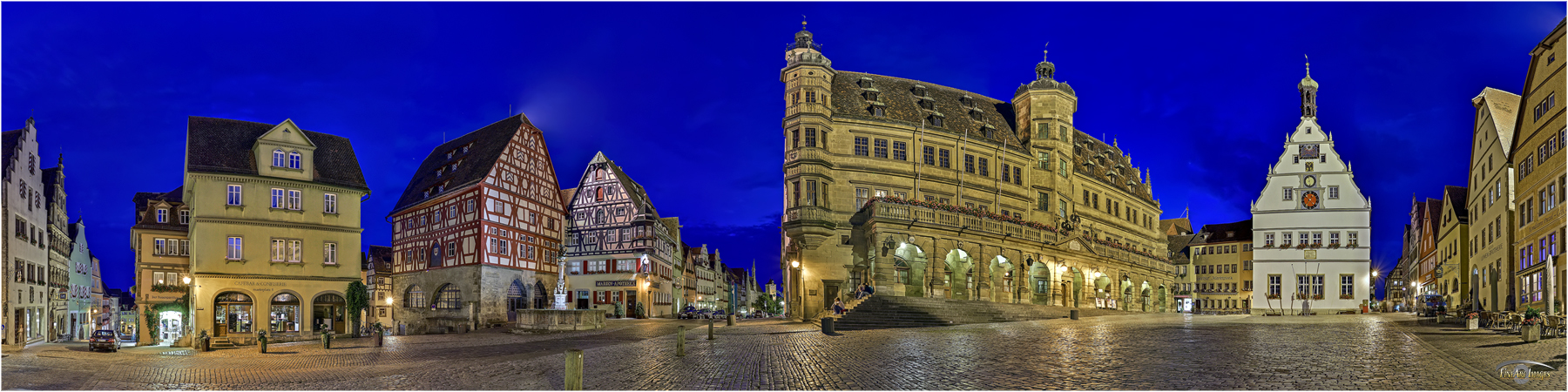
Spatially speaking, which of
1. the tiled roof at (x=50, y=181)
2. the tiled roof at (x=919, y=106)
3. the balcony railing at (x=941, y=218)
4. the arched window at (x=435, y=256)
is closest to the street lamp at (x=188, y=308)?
the tiled roof at (x=50, y=181)

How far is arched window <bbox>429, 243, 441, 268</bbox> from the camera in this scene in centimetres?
5700

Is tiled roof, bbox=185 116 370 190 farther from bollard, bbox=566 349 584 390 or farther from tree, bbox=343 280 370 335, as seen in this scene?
bollard, bbox=566 349 584 390

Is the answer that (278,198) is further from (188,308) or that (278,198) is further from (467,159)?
(467,159)

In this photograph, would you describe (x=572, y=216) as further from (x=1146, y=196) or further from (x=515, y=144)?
(x=1146, y=196)

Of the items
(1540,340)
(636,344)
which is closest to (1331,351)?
(1540,340)

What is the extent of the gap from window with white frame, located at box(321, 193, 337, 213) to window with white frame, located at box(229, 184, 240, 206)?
3.41m

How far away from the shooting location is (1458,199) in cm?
6159

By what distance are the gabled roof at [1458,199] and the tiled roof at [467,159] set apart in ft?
175

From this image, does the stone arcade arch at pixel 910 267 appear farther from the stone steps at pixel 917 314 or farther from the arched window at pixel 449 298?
the arched window at pixel 449 298

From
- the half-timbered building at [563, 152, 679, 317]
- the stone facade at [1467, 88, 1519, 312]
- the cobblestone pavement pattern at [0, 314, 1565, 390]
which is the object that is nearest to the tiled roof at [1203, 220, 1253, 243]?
the stone facade at [1467, 88, 1519, 312]

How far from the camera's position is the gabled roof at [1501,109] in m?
43.4

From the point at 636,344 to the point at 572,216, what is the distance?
4333 centimetres

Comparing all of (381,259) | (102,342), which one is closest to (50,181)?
(102,342)

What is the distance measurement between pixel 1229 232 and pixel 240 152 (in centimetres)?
9182
